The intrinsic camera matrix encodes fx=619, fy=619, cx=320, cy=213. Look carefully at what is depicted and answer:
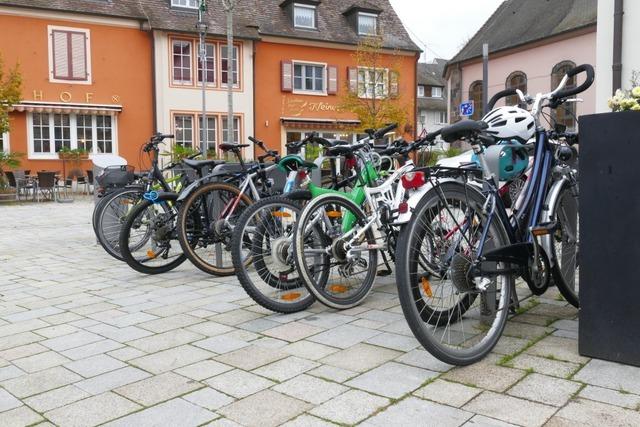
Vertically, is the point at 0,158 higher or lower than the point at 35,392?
higher

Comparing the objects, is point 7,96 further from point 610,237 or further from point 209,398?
point 610,237

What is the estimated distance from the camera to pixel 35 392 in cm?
277

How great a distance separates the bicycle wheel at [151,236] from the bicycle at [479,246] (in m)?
2.93

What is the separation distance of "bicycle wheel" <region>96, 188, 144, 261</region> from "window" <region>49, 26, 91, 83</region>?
60.8ft

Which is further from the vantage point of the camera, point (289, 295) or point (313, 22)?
point (313, 22)

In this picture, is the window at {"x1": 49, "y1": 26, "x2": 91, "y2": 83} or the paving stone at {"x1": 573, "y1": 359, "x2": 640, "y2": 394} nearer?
the paving stone at {"x1": 573, "y1": 359, "x2": 640, "y2": 394}

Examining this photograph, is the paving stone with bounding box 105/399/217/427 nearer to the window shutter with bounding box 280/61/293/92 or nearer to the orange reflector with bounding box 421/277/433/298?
the orange reflector with bounding box 421/277/433/298

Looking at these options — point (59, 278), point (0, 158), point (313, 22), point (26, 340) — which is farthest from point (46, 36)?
point (26, 340)

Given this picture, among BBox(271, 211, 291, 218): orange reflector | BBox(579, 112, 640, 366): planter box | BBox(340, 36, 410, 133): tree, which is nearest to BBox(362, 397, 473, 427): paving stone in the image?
BBox(579, 112, 640, 366): planter box

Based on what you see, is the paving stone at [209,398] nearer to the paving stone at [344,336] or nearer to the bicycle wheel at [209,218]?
the paving stone at [344,336]

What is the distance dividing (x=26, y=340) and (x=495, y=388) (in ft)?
8.68

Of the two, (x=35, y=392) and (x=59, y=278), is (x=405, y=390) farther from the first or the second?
(x=59, y=278)

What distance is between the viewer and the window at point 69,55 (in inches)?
885

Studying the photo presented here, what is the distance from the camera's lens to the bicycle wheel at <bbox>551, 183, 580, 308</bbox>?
3.68m
